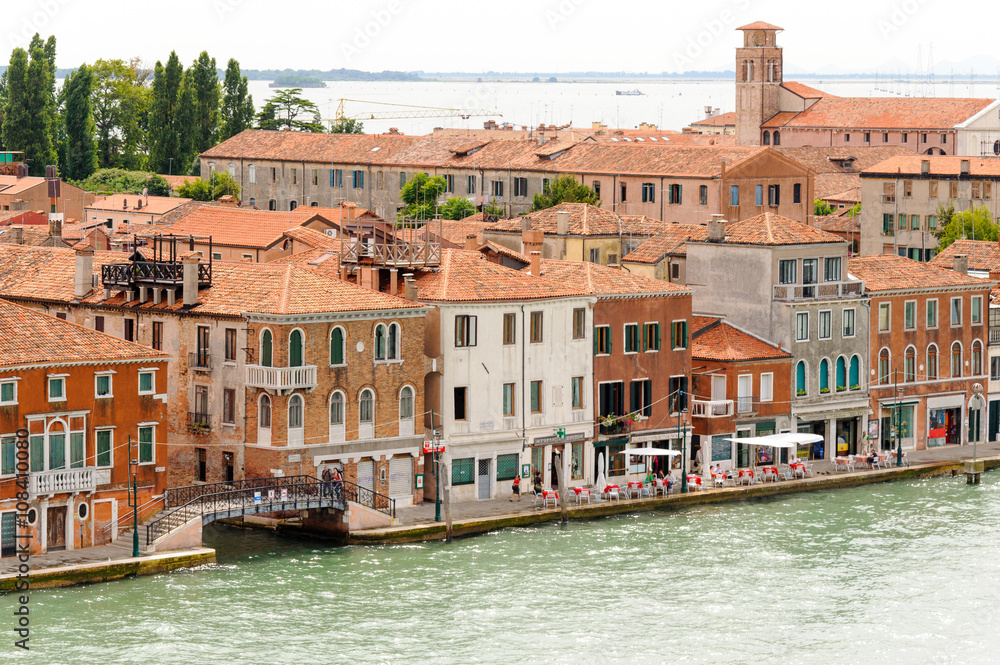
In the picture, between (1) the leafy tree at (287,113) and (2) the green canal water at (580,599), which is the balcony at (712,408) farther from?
(1) the leafy tree at (287,113)

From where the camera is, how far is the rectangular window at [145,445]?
47594 millimetres

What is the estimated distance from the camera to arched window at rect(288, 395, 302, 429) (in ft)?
165

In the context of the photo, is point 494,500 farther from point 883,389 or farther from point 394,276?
point 883,389

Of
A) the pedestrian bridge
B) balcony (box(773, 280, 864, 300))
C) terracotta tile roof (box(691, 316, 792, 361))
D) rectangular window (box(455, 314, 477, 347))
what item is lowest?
the pedestrian bridge

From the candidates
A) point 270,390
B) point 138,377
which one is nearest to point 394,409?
point 270,390

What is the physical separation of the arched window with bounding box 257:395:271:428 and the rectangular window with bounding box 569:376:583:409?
30.7 feet

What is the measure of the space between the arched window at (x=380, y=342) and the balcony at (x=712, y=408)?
35.4 ft

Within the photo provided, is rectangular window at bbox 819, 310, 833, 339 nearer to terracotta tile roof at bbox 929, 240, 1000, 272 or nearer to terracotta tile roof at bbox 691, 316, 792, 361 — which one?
terracotta tile roof at bbox 691, 316, 792, 361

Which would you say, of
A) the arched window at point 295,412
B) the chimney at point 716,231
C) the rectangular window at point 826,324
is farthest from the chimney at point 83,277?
the rectangular window at point 826,324

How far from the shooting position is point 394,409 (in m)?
52.2

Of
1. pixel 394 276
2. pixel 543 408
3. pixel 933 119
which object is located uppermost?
pixel 933 119

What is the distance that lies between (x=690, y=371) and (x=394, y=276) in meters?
9.46

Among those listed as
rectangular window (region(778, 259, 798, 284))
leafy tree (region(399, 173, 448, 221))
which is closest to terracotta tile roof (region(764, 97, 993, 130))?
leafy tree (region(399, 173, 448, 221))

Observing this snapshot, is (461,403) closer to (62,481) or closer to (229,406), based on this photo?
(229,406)
